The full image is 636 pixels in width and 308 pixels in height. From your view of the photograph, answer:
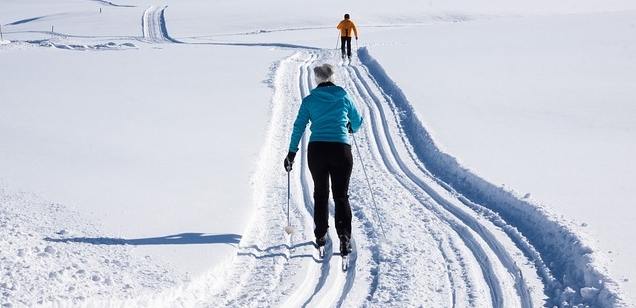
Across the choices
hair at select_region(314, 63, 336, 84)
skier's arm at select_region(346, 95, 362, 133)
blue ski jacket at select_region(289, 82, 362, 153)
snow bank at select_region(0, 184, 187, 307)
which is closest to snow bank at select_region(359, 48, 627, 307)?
skier's arm at select_region(346, 95, 362, 133)

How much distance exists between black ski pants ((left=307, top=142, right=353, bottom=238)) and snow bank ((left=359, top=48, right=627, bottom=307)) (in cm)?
168

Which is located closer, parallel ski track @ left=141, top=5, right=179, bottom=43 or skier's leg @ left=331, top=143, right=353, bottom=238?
skier's leg @ left=331, top=143, right=353, bottom=238

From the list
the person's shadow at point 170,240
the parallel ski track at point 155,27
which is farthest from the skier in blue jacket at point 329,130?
the parallel ski track at point 155,27

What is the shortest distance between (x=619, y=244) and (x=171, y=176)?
5.17 m

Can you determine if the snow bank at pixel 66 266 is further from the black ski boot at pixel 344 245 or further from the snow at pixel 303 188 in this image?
the black ski boot at pixel 344 245

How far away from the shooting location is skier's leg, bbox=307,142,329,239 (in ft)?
18.1

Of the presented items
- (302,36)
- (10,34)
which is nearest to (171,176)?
(302,36)

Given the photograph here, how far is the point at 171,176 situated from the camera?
27.1 feet

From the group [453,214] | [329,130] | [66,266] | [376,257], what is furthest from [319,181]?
[66,266]

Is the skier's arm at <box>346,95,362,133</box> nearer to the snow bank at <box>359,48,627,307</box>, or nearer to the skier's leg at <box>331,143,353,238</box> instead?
the skier's leg at <box>331,143,353,238</box>

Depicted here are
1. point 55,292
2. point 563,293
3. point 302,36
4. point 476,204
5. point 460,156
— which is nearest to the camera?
point 55,292

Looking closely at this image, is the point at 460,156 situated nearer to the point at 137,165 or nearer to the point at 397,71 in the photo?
the point at 137,165

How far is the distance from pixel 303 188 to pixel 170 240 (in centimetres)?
243

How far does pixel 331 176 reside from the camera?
561 cm
